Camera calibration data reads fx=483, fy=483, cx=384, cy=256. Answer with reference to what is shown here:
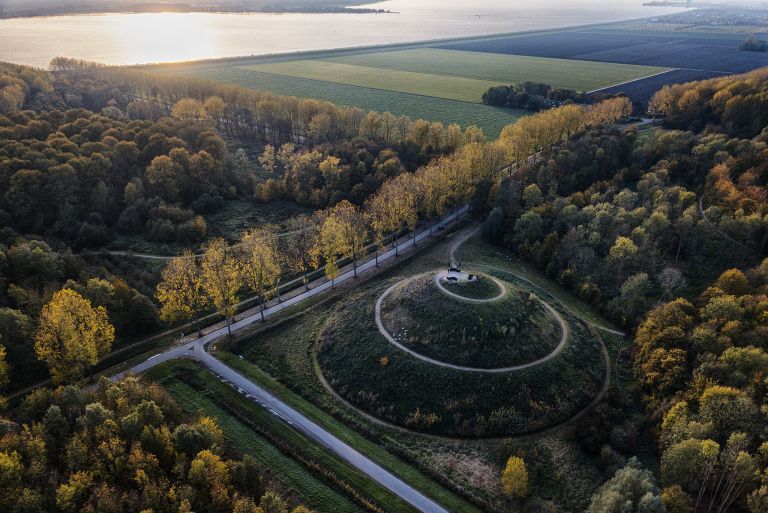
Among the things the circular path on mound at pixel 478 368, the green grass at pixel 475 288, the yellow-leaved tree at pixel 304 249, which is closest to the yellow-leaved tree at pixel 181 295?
the yellow-leaved tree at pixel 304 249

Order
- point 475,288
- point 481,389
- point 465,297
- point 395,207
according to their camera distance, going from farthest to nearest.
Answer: point 395,207
point 475,288
point 465,297
point 481,389

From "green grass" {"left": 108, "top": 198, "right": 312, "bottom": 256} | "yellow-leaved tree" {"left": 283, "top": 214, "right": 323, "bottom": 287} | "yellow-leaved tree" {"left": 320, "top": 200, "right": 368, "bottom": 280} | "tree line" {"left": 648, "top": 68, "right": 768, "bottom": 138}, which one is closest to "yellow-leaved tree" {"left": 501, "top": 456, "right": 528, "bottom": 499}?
"yellow-leaved tree" {"left": 320, "top": 200, "right": 368, "bottom": 280}

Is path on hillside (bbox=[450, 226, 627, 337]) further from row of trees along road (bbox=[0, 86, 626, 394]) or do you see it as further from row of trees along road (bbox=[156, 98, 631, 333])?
row of trees along road (bbox=[156, 98, 631, 333])

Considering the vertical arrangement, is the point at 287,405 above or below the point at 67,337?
below

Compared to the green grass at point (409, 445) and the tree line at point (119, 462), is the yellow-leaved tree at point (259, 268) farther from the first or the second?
the tree line at point (119, 462)

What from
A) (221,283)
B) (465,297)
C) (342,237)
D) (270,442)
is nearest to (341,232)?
(342,237)

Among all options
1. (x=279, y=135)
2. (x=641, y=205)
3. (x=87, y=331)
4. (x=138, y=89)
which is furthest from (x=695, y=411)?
(x=138, y=89)

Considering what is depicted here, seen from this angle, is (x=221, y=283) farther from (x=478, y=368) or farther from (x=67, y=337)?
(x=478, y=368)
